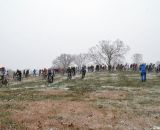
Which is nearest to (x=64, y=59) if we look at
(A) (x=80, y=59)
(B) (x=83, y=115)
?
(A) (x=80, y=59)

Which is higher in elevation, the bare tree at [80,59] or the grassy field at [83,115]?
the bare tree at [80,59]

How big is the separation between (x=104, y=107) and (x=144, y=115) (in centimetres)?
355

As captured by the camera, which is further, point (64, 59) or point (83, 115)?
point (64, 59)

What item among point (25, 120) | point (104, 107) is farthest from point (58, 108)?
point (25, 120)

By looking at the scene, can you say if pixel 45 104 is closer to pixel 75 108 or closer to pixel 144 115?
pixel 75 108

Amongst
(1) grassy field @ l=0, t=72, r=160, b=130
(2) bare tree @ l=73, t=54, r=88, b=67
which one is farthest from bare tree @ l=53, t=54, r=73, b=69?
(1) grassy field @ l=0, t=72, r=160, b=130

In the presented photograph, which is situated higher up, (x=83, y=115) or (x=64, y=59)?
(x=64, y=59)

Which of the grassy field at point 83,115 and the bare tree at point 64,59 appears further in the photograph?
the bare tree at point 64,59

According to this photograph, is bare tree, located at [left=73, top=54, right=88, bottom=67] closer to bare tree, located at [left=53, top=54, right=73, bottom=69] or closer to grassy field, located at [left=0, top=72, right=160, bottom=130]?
bare tree, located at [left=53, top=54, right=73, bottom=69]

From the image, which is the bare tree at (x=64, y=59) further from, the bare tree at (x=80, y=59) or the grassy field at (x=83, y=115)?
the grassy field at (x=83, y=115)

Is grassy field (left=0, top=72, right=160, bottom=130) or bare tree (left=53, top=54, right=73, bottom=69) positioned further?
bare tree (left=53, top=54, right=73, bottom=69)

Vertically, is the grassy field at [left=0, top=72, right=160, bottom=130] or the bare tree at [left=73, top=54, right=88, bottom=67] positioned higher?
the bare tree at [left=73, top=54, right=88, bottom=67]

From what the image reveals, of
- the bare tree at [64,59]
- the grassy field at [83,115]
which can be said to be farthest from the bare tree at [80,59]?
the grassy field at [83,115]

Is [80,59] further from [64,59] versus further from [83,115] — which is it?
[83,115]
